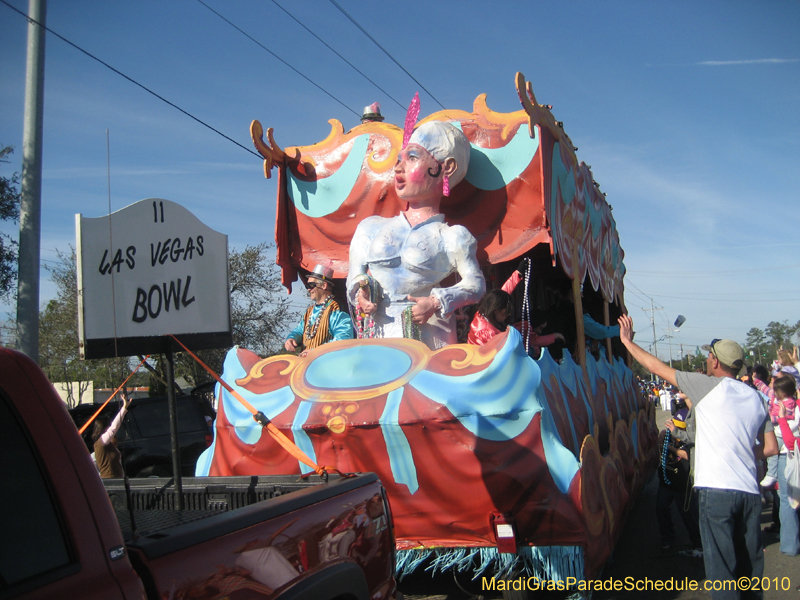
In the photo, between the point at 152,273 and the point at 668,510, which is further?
the point at 668,510

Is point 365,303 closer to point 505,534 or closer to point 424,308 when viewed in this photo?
point 424,308

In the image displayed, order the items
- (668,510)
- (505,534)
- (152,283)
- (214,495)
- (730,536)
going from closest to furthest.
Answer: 1. (214,495)
2. (152,283)
3. (730,536)
4. (505,534)
5. (668,510)

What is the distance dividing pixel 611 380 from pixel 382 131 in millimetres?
3415

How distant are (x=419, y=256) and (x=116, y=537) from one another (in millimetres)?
3743

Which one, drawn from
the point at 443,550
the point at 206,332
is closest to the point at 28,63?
the point at 206,332

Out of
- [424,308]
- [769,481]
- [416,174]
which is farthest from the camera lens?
[769,481]

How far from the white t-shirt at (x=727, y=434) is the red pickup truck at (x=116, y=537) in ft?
6.94

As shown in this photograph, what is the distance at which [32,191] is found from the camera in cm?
575

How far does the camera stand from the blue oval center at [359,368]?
150 inches

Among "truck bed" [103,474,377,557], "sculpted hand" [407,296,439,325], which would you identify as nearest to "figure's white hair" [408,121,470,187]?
"sculpted hand" [407,296,439,325]

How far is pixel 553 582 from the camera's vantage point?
3568 mm

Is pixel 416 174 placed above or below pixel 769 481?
above

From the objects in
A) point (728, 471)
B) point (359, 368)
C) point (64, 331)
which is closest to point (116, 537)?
point (359, 368)

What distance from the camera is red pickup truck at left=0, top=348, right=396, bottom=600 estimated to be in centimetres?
132
